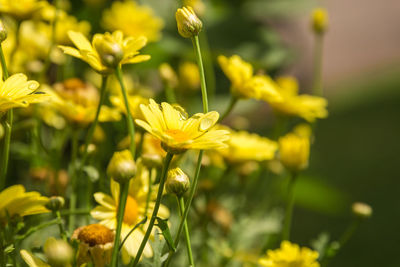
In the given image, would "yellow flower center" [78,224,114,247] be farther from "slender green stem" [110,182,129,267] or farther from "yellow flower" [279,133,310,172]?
"yellow flower" [279,133,310,172]

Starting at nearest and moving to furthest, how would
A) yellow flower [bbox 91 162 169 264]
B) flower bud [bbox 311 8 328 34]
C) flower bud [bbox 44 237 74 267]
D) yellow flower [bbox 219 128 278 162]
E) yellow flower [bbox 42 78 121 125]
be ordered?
1. flower bud [bbox 44 237 74 267]
2. yellow flower [bbox 91 162 169 264]
3. yellow flower [bbox 42 78 121 125]
4. yellow flower [bbox 219 128 278 162]
5. flower bud [bbox 311 8 328 34]

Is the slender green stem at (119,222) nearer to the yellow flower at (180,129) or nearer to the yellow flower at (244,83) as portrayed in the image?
the yellow flower at (180,129)

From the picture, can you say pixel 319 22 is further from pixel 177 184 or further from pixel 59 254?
pixel 59 254

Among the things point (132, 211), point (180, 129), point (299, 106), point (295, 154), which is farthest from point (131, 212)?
point (299, 106)

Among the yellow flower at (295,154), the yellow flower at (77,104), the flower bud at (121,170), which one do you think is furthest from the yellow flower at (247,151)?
the flower bud at (121,170)

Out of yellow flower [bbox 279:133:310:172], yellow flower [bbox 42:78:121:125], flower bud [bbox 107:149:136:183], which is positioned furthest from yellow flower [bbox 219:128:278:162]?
flower bud [bbox 107:149:136:183]

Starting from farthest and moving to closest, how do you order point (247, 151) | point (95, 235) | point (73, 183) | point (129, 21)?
point (129, 21)
point (247, 151)
point (73, 183)
point (95, 235)

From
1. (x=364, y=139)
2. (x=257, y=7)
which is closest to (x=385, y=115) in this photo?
(x=364, y=139)
